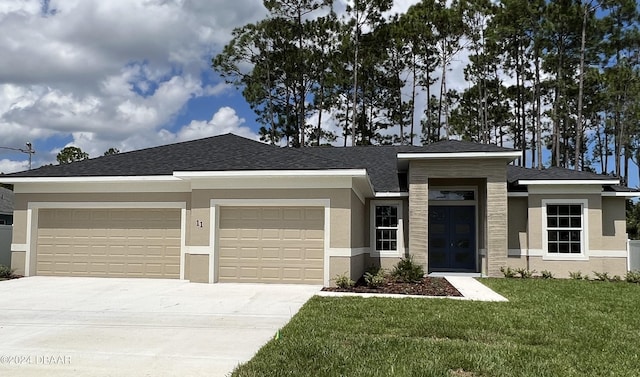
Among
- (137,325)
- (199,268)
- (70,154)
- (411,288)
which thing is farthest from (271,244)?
(70,154)

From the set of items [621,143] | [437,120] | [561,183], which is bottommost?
[561,183]

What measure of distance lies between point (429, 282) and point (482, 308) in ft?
14.1

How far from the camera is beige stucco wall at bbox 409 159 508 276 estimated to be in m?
14.9

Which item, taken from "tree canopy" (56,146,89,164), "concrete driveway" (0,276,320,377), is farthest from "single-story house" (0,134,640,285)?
"tree canopy" (56,146,89,164)

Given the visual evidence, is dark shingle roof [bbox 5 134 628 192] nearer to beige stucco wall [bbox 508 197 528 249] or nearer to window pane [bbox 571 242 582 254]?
beige stucco wall [bbox 508 197 528 249]

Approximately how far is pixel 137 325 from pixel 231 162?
604cm

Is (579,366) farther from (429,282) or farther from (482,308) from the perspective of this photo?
(429,282)

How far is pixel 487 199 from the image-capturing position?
15.0 metres

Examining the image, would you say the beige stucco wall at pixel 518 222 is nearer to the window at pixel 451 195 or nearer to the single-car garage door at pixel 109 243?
the window at pixel 451 195

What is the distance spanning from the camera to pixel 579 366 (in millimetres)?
5586

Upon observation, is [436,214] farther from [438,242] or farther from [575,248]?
[575,248]

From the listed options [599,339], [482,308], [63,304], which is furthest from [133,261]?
[599,339]

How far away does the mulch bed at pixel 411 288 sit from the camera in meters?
11.4

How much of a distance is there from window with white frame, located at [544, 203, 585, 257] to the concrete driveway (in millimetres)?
8327
